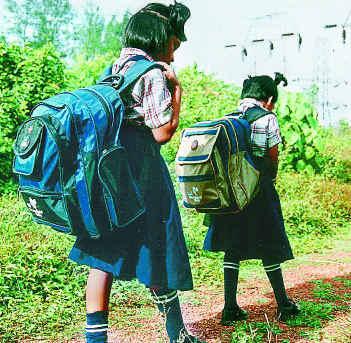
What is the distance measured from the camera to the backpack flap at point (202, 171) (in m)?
2.84

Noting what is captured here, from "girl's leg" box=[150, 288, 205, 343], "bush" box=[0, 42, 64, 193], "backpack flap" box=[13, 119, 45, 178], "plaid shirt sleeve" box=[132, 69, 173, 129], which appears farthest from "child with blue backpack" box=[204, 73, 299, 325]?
"bush" box=[0, 42, 64, 193]

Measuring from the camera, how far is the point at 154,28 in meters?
2.36

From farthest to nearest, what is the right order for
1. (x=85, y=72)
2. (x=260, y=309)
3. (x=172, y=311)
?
(x=85, y=72)
(x=260, y=309)
(x=172, y=311)

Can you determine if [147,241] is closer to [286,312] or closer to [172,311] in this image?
[172,311]

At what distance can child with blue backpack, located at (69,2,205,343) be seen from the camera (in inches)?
88.4

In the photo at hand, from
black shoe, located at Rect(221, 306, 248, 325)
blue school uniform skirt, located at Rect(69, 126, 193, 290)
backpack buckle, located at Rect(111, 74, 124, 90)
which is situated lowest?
black shoe, located at Rect(221, 306, 248, 325)

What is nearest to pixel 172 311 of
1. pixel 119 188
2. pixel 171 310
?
pixel 171 310

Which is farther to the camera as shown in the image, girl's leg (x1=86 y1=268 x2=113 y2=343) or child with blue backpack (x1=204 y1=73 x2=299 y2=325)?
child with blue backpack (x1=204 y1=73 x2=299 y2=325)

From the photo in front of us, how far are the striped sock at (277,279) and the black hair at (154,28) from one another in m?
1.42

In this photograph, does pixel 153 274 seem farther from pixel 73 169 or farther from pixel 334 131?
pixel 334 131

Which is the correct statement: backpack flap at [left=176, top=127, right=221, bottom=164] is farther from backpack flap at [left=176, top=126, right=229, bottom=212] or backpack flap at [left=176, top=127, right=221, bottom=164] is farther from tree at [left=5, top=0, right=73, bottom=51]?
tree at [left=5, top=0, right=73, bottom=51]

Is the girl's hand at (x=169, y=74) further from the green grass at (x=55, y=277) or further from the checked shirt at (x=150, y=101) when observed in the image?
the green grass at (x=55, y=277)

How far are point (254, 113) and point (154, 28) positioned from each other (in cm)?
94

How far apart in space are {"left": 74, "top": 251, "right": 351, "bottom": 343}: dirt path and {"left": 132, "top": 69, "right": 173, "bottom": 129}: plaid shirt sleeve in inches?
44.0
